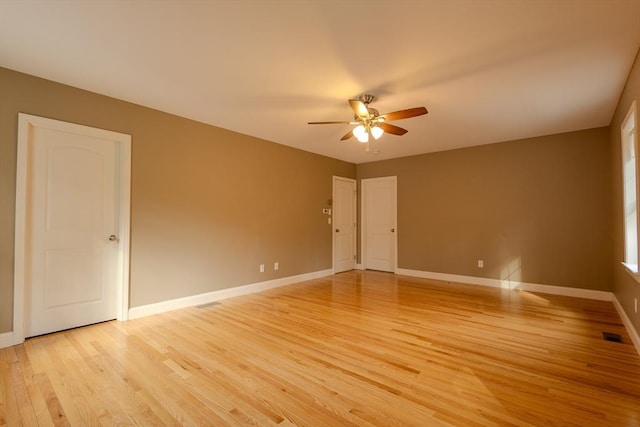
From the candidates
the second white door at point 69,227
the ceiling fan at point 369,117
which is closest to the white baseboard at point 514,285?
the ceiling fan at point 369,117

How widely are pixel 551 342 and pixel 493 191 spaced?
2995mm

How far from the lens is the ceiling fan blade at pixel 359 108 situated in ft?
9.37

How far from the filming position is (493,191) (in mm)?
5215

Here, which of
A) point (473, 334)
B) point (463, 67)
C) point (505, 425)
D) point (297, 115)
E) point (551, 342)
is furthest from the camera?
point (297, 115)

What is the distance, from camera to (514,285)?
16.3 ft

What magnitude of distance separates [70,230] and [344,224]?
471 centimetres

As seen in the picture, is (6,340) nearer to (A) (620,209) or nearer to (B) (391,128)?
(B) (391,128)

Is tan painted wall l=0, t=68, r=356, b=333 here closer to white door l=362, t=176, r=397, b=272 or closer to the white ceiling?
the white ceiling

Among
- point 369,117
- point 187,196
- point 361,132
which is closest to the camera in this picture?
point 369,117

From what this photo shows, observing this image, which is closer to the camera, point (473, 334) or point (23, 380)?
point (23, 380)

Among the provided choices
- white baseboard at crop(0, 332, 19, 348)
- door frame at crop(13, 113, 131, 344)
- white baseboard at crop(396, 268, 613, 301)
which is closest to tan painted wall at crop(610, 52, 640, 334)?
white baseboard at crop(396, 268, 613, 301)

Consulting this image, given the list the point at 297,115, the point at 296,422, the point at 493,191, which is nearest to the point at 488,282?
the point at 493,191

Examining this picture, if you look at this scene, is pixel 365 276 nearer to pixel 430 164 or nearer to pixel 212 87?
pixel 430 164

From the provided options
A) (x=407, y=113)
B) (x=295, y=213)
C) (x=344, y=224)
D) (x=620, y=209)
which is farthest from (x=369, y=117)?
(x=344, y=224)
